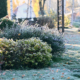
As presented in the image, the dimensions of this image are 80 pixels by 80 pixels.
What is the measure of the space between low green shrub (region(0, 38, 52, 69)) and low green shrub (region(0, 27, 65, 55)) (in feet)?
3.81

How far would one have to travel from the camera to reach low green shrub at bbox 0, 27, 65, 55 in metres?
6.46

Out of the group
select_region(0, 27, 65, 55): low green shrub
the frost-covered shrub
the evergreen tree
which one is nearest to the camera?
the frost-covered shrub

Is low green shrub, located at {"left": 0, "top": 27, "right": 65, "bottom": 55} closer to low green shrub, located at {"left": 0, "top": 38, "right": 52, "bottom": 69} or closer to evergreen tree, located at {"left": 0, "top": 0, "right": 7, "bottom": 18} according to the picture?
low green shrub, located at {"left": 0, "top": 38, "right": 52, "bottom": 69}

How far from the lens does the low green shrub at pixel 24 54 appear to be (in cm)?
502

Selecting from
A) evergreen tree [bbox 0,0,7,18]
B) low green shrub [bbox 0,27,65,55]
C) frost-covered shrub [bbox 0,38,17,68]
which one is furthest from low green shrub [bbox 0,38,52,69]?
evergreen tree [bbox 0,0,7,18]

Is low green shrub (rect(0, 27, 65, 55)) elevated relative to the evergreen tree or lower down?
lower down

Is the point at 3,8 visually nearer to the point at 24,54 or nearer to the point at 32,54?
the point at 24,54

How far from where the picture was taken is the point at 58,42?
6633mm

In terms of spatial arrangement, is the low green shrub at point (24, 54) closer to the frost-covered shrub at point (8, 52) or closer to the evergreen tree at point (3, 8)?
the frost-covered shrub at point (8, 52)

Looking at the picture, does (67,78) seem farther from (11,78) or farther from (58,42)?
(58,42)

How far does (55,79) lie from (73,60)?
7.99 feet

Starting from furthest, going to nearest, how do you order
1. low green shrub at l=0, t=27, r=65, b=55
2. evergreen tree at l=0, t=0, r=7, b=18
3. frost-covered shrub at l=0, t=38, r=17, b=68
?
evergreen tree at l=0, t=0, r=7, b=18, low green shrub at l=0, t=27, r=65, b=55, frost-covered shrub at l=0, t=38, r=17, b=68

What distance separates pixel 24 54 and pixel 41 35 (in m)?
1.59

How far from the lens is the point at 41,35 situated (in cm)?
651
